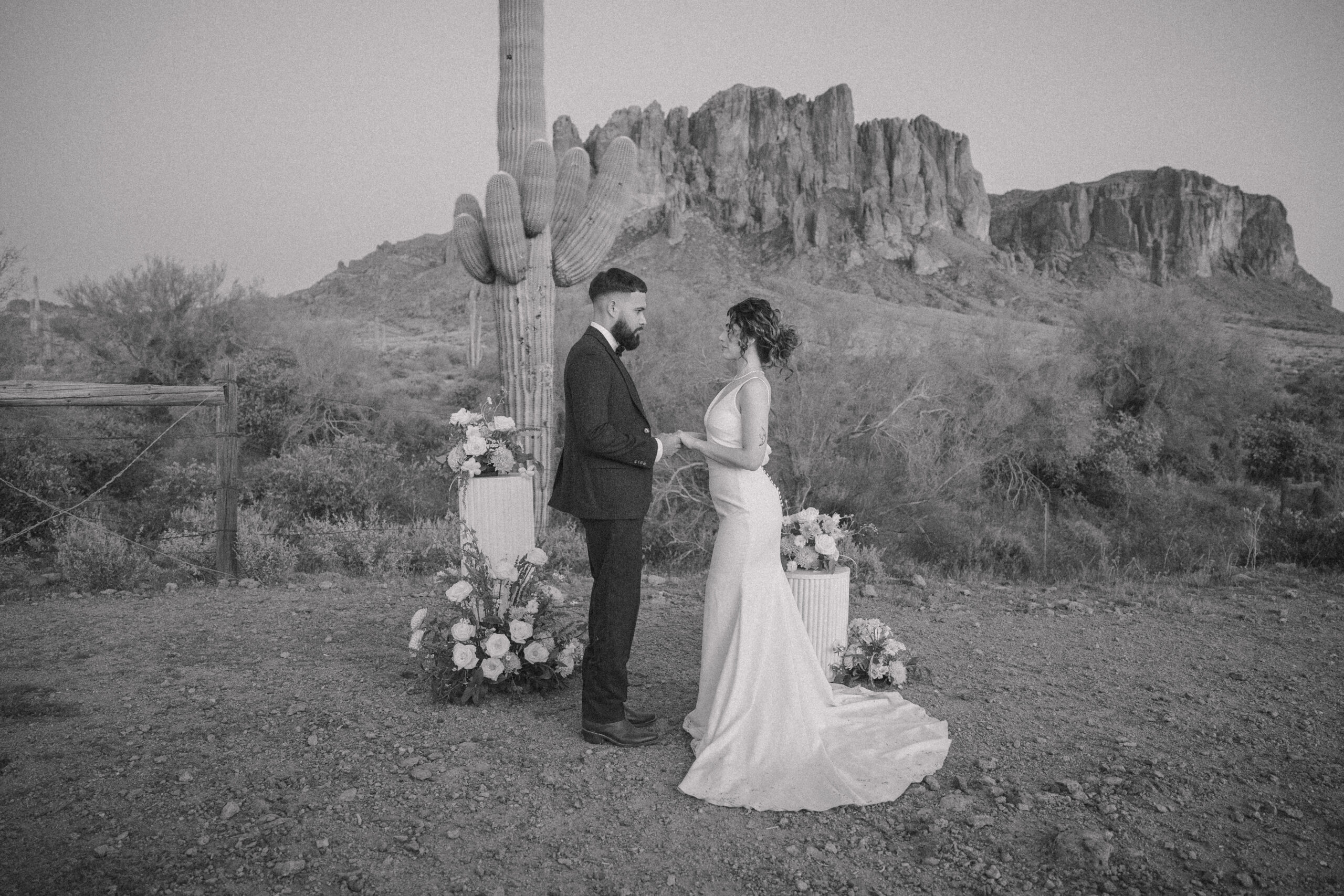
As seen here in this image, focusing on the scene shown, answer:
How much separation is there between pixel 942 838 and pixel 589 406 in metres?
2.42

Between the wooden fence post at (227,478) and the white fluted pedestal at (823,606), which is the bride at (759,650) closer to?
the white fluted pedestal at (823,606)

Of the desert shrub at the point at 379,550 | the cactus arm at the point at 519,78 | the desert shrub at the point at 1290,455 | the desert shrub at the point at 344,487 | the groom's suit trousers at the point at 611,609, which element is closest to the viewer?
the groom's suit trousers at the point at 611,609

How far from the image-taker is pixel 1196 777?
4020mm

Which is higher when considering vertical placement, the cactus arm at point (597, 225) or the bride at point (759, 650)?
the cactus arm at point (597, 225)

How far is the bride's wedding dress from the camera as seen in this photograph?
3.95 meters

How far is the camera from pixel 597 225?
986 centimetres

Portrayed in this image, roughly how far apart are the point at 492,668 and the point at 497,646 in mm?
132

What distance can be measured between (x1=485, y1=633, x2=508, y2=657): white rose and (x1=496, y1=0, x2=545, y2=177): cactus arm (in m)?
6.38

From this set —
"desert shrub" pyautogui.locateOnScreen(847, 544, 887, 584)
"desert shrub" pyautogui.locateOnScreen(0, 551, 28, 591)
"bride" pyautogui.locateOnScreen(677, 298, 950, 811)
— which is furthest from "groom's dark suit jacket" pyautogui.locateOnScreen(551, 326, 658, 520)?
"desert shrub" pyautogui.locateOnScreen(0, 551, 28, 591)

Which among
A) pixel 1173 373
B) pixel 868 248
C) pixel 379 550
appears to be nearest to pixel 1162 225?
pixel 868 248

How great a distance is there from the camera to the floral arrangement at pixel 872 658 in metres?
5.21

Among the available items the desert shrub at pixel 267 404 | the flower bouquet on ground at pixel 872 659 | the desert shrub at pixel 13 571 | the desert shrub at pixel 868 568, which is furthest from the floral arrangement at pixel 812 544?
the desert shrub at pixel 267 404

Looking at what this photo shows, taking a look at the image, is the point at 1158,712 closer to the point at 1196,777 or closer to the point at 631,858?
the point at 1196,777

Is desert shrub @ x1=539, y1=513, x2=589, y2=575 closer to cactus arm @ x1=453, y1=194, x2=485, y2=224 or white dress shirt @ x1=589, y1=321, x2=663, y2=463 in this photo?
cactus arm @ x1=453, y1=194, x2=485, y2=224
